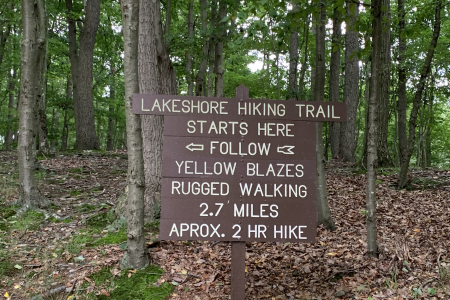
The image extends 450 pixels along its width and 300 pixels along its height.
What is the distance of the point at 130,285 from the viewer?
138 inches

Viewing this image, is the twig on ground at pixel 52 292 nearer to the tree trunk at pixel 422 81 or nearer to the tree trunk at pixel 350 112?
the tree trunk at pixel 422 81

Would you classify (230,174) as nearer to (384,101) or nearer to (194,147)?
(194,147)

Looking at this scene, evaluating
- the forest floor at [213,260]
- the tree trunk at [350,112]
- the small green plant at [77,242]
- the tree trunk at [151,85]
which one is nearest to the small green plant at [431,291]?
the forest floor at [213,260]

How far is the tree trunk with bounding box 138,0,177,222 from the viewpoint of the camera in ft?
16.1

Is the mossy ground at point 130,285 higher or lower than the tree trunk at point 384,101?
lower

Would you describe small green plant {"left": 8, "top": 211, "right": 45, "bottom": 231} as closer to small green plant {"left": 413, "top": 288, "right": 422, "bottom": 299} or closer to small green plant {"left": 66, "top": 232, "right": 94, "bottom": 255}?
small green plant {"left": 66, "top": 232, "right": 94, "bottom": 255}

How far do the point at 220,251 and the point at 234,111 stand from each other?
2.38m

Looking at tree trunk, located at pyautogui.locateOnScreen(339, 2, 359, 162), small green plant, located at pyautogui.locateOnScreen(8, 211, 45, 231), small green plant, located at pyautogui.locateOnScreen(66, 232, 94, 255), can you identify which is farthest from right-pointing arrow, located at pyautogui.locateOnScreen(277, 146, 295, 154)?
tree trunk, located at pyautogui.locateOnScreen(339, 2, 359, 162)

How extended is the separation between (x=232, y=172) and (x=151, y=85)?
8.57 feet

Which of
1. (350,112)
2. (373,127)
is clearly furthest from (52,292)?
(350,112)

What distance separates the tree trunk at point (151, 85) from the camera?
16.1 feet

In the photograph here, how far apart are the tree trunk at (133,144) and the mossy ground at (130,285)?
13cm

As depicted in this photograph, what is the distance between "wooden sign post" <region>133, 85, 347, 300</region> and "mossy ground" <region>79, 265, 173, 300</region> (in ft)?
3.18

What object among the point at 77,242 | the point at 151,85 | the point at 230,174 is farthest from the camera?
the point at 151,85
